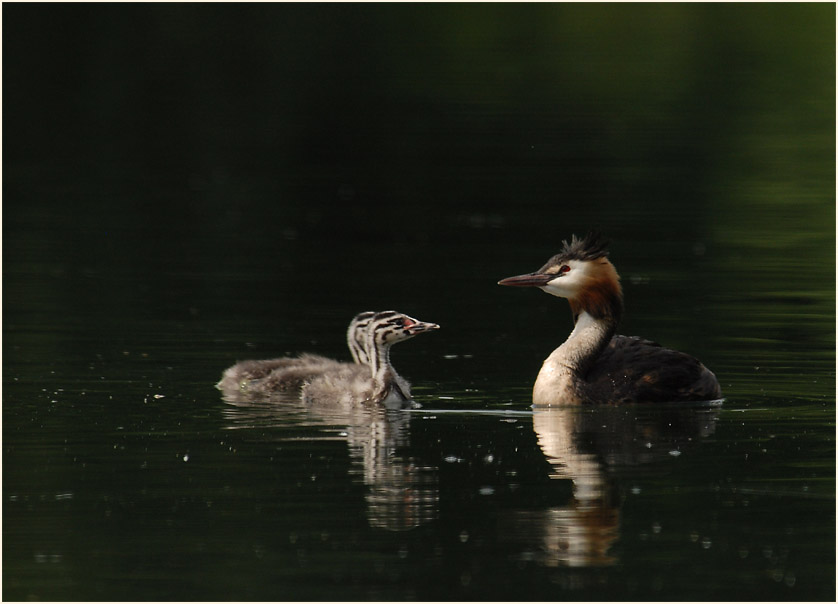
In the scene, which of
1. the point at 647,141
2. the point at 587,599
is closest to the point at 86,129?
the point at 647,141

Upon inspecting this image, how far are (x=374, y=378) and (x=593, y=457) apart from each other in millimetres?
2294

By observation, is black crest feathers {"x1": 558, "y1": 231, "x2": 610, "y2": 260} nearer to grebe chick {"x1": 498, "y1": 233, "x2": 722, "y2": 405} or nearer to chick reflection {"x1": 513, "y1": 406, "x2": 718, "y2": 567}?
grebe chick {"x1": 498, "y1": 233, "x2": 722, "y2": 405}

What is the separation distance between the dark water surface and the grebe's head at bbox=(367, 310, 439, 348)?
0.42 meters

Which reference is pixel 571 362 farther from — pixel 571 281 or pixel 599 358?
pixel 571 281

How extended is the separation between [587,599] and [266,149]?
20.0 metres

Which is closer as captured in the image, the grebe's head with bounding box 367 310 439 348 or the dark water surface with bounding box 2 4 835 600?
the dark water surface with bounding box 2 4 835 600

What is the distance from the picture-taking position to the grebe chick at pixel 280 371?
1202cm

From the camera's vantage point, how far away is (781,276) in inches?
663

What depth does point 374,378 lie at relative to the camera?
467 inches

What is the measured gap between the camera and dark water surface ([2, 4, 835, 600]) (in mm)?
8094

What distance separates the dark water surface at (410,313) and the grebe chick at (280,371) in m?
0.16

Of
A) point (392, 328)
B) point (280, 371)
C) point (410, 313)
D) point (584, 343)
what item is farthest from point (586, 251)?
point (410, 313)

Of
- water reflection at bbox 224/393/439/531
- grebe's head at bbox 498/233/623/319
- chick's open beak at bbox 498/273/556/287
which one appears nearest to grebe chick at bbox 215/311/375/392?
water reflection at bbox 224/393/439/531

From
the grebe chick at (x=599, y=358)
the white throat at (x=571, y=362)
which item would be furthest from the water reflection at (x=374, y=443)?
the grebe chick at (x=599, y=358)
